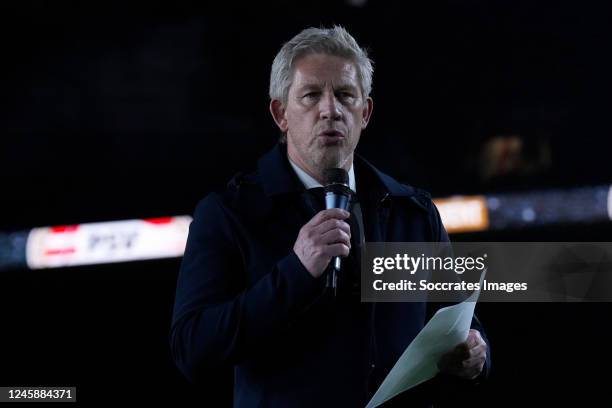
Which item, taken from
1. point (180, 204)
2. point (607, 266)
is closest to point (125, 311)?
point (180, 204)

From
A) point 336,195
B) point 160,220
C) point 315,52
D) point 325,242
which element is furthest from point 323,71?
point 160,220

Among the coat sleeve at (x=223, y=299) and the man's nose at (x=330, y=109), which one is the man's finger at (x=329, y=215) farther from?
the man's nose at (x=330, y=109)

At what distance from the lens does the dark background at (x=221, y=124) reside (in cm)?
555

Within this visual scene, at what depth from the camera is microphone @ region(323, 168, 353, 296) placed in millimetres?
1227

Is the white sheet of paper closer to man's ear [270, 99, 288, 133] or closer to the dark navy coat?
the dark navy coat

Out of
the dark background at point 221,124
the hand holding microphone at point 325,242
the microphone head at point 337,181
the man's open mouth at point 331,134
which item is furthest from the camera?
the dark background at point 221,124

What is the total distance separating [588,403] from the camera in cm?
573

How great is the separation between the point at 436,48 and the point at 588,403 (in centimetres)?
296

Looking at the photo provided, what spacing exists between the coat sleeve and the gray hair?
30cm

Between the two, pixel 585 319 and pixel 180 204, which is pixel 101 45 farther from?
pixel 585 319

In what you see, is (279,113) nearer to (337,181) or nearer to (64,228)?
(337,181)

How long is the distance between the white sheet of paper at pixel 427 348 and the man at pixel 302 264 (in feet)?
0.24

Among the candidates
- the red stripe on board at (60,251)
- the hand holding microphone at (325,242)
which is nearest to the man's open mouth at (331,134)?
the hand holding microphone at (325,242)

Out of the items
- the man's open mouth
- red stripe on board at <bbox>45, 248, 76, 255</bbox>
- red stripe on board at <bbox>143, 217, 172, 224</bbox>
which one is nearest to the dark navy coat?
the man's open mouth
